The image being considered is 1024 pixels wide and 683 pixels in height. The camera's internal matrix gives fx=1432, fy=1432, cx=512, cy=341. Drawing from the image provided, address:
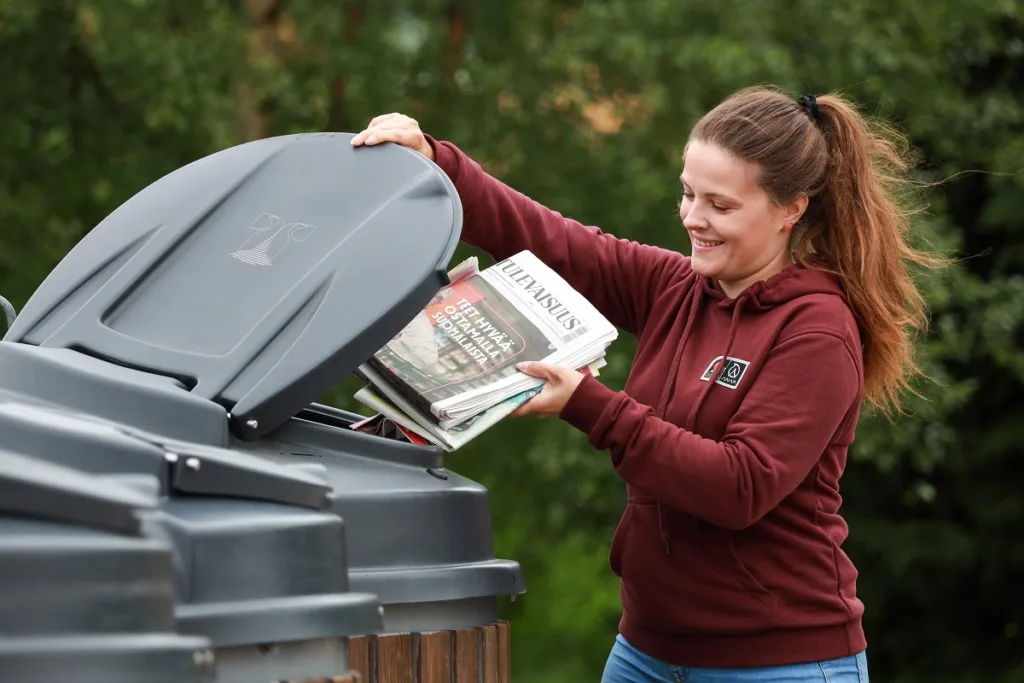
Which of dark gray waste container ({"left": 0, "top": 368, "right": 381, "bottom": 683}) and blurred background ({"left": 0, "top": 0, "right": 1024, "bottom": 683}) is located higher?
blurred background ({"left": 0, "top": 0, "right": 1024, "bottom": 683})

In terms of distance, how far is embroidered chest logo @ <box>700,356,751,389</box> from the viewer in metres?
2.41

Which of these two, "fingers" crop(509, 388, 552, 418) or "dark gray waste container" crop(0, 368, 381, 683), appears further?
"fingers" crop(509, 388, 552, 418)

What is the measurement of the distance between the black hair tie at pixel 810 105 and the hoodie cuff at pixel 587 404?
66 cm

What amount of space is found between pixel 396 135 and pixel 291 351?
0.62 m

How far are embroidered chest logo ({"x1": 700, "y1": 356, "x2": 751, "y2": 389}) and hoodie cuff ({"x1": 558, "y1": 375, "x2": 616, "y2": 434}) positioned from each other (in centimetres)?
19

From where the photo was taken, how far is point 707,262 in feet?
8.20

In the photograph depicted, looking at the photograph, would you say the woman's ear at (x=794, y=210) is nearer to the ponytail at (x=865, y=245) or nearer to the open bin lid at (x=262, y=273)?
the ponytail at (x=865, y=245)

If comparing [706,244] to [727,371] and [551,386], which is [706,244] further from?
[551,386]

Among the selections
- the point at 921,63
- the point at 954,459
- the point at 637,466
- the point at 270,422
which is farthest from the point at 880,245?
the point at 954,459

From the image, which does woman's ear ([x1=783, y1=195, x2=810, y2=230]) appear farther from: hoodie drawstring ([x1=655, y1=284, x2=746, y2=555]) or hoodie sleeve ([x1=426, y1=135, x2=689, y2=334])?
hoodie sleeve ([x1=426, y1=135, x2=689, y2=334])

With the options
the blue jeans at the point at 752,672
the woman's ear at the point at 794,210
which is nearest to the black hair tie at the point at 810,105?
the woman's ear at the point at 794,210

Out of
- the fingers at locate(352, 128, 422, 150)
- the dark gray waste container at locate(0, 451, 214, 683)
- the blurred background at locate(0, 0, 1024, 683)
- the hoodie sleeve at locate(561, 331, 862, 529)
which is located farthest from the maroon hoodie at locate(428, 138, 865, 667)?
the blurred background at locate(0, 0, 1024, 683)

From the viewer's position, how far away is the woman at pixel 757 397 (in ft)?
7.61

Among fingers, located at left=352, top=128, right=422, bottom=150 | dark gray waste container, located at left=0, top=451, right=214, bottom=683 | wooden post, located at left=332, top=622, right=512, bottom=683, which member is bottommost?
wooden post, located at left=332, top=622, right=512, bottom=683
